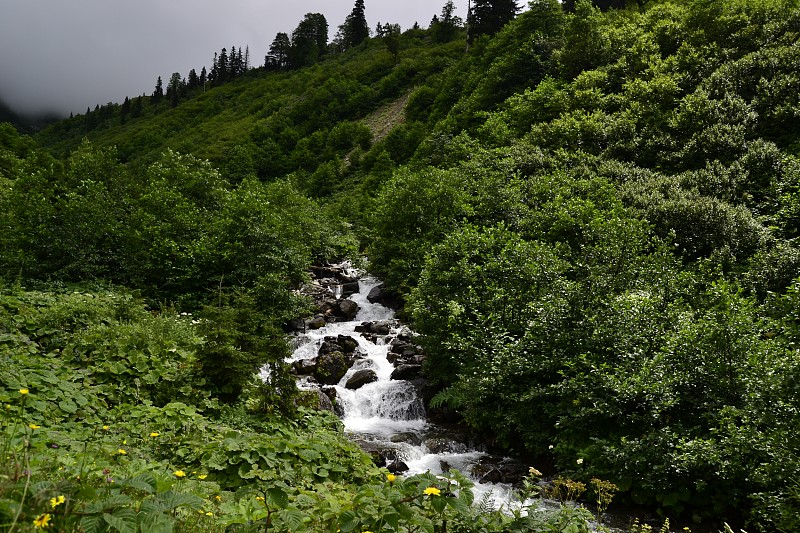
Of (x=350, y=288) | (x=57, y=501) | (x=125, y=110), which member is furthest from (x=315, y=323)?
(x=125, y=110)

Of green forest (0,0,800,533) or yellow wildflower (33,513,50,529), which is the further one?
green forest (0,0,800,533)

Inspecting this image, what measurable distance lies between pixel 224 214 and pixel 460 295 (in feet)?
44.0

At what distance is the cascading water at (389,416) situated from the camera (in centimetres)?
1032

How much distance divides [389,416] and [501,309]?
4784 mm

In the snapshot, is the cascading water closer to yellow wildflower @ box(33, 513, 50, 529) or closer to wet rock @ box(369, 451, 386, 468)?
wet rock @ box(369, 451, 386, 468)

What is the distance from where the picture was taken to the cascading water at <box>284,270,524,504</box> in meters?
10.3

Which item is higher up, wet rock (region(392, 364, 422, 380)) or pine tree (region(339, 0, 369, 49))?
pine tree (region(339, 0, 369, 49))

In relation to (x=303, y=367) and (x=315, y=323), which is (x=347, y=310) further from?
(x=303, y=367)

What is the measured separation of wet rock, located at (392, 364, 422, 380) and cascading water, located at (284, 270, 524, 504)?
7.4 inches

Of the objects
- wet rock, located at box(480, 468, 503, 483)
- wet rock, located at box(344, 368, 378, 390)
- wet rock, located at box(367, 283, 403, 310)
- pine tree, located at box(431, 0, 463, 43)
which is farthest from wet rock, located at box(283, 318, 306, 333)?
pine tree, located at box(431, 0, 463, 43)

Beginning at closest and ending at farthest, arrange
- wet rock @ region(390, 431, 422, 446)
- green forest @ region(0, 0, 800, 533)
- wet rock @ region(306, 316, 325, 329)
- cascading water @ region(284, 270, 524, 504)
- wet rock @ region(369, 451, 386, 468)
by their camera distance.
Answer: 1. green forest @ region(0, 0, 800, 533)
2. wet rock @ region(369, 451, 386, 468)
3. cascading water @ region(284, 270, 524, 504)
4. wet rock @ region(390, 431, 422, 446)
5. wet rock @ region(306, 316, 325, 329)

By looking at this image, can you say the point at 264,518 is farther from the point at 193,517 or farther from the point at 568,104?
the point at 568,104

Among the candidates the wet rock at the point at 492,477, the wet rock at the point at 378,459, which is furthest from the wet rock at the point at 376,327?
the wet rock at the point at 492,477

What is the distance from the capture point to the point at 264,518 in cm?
354
